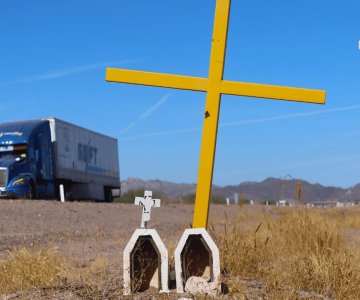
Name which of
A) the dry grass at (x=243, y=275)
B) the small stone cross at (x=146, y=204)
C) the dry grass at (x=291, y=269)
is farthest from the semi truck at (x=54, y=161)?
the small stone cross at (x=146, y=204)

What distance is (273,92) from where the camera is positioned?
23.4 feet

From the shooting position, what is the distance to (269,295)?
6.29 meters

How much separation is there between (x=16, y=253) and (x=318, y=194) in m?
157

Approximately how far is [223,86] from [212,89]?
12cm

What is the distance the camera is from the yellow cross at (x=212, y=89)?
23.2 feet

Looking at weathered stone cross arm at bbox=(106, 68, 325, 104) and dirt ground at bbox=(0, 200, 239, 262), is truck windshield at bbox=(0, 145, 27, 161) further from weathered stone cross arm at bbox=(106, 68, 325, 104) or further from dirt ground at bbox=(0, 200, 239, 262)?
weathered stone cross arm at bbox=(106, 68, 325, 104)

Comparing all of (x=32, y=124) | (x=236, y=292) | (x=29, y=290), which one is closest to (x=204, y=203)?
(x=236, y=292)

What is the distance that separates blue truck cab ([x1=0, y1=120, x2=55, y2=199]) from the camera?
28359 millimetres

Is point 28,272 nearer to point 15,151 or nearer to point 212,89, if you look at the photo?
point 212,89

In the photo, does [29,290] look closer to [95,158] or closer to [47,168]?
[47,168]

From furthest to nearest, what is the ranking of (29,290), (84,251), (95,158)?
(95,158), (84,251), (29,290)

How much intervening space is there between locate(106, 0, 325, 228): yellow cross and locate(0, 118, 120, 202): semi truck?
21926mm

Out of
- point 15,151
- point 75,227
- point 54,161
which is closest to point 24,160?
point 15,151

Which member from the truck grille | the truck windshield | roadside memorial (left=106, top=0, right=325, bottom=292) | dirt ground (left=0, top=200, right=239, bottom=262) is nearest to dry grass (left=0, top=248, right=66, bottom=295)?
roadside memorial (left=106, top=0, right=325, bottom=292)
